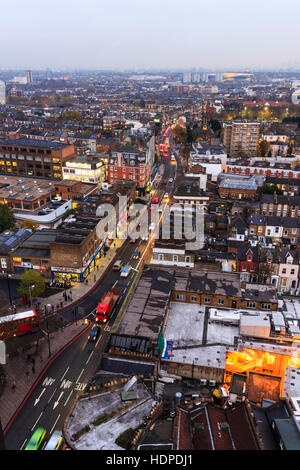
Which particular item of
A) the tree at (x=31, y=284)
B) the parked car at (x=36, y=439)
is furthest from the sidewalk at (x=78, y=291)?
the parked car at (x=36, y=439)

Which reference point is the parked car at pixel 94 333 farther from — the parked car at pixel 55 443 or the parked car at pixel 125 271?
the parked car at pixel 55 443

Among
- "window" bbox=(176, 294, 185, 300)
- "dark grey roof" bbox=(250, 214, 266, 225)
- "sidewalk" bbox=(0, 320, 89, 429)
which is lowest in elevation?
"sidewalk" bbox=(0, 320, 89, 429)

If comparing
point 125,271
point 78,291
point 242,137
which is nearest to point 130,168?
→ point 125,271

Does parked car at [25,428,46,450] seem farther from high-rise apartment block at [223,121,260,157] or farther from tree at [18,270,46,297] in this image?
high-rise apartment block at [223,121,260,157]

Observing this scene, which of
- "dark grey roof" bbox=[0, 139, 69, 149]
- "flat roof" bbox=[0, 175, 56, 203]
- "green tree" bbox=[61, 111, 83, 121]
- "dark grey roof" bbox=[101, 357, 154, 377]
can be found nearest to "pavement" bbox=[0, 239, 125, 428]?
"dark grey roof" bbox=[101, 357, 154, 377]
